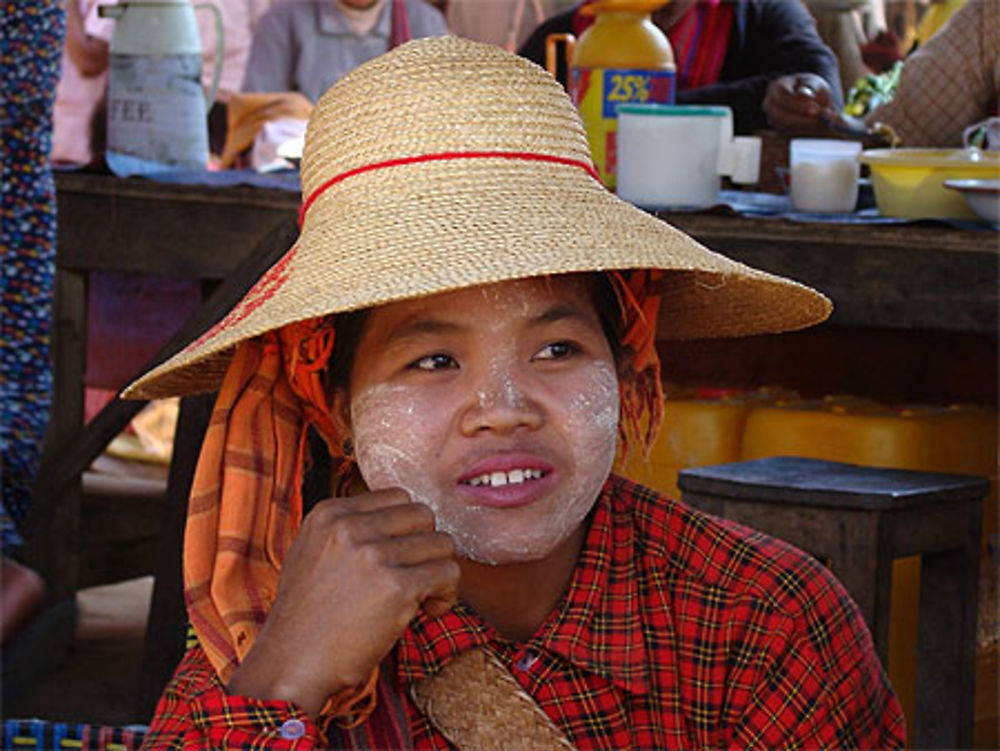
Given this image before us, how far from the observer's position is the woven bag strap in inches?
66.4

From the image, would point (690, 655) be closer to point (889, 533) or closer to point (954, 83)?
point (889, 533)

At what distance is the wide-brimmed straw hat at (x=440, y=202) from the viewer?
1635 millimetres

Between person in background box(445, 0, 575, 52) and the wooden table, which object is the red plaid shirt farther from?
person in background box(445, 0, 575, 52)

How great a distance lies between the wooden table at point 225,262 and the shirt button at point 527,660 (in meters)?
1.07

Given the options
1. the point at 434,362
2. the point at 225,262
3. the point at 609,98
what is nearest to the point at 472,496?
the point at 434,362

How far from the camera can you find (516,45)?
751 cm

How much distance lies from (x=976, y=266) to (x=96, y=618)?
8.75 feet

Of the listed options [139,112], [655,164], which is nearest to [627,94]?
[655,164]

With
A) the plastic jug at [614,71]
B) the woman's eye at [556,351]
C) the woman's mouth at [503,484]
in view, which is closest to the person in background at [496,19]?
the plastic jug at [614,71]

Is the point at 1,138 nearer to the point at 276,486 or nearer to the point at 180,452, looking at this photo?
the point at 180,452

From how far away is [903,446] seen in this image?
9.63 ft

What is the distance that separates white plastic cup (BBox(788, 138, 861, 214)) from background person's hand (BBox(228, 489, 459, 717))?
1.80 m

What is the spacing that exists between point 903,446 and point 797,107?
1.09 metres

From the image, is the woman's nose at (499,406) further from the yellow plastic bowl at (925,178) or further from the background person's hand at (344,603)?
the yellow plastic bowl at (925,178)
